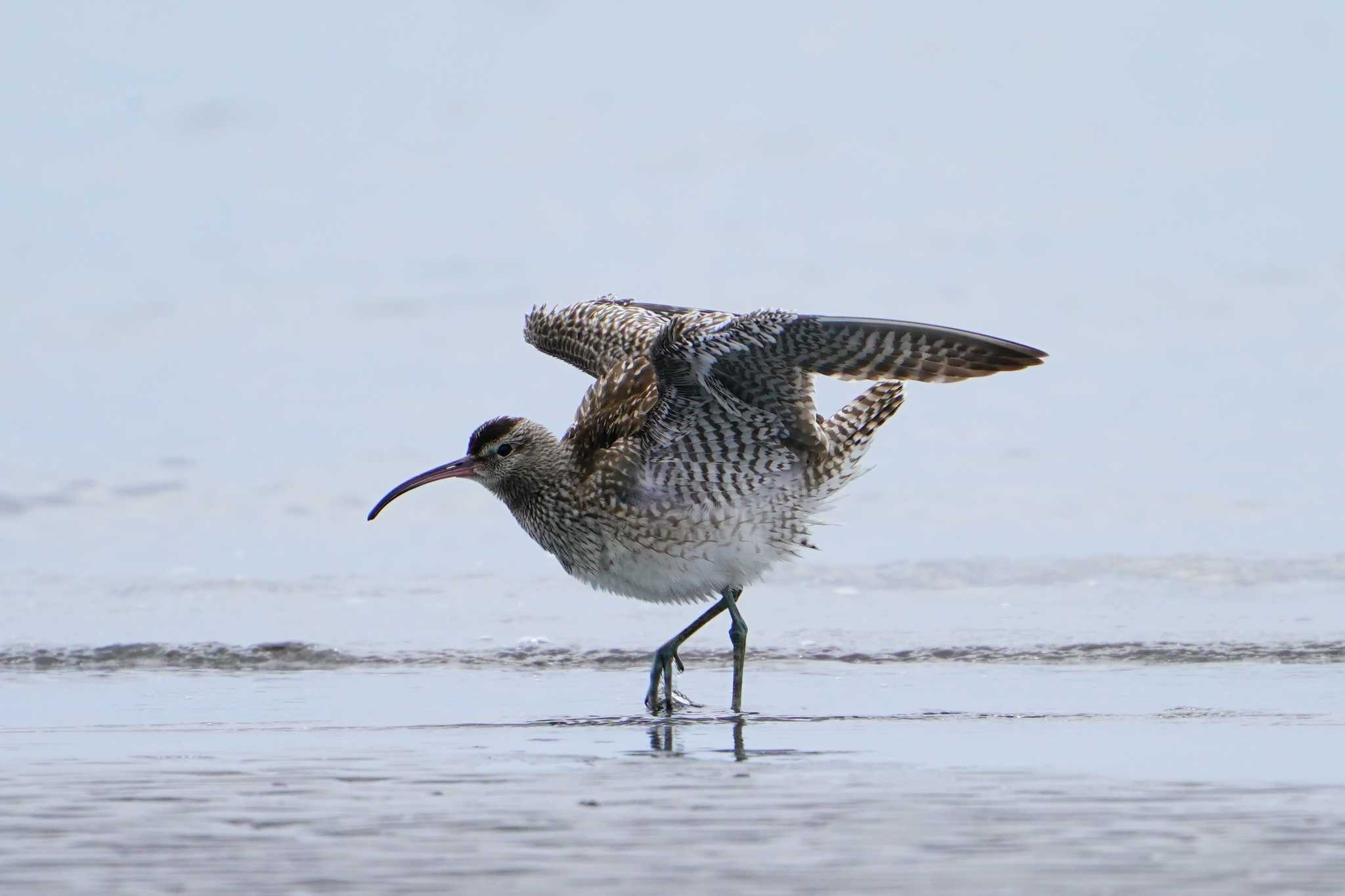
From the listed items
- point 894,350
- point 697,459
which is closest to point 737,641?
point 697,459

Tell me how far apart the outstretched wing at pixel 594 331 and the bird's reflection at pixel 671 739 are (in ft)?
8.84

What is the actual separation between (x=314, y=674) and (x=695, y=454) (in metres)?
2.36

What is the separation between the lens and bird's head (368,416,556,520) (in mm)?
9484

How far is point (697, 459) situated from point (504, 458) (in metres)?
1.04

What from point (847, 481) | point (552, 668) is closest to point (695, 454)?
point (847, 481)

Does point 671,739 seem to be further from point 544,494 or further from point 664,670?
point 544,494

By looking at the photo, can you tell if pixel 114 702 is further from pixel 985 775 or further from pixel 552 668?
pixel 985 775

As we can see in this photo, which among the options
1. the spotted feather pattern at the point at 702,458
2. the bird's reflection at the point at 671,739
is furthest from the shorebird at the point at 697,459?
the bird's reflection at the point at 671,739

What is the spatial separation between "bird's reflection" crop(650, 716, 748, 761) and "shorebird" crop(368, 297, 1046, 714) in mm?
540

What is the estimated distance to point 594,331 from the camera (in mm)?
10711

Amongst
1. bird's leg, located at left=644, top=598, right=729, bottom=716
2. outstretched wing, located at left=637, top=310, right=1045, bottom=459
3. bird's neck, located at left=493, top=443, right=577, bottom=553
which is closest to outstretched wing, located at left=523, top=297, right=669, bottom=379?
bird's neck, located at left=493, top=443, right=577, bottom=553

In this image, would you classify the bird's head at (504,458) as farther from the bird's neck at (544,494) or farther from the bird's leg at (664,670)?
the bird's leg at (664,670)

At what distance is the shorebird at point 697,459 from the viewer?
27.6 ft

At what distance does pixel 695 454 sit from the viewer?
905cm
